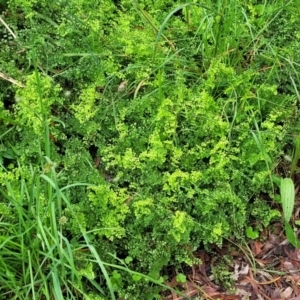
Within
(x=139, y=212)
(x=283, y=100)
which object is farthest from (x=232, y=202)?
(x=283, y=100)

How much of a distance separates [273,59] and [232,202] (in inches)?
33.2

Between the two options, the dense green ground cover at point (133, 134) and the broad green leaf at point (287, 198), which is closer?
the dense green ground cover at point (133, 134)

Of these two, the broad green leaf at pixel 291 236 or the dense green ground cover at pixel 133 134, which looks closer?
the dense green ground cover at pixel 133 134

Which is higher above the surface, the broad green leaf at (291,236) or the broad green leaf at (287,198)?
the broad green leaf at (287,198)

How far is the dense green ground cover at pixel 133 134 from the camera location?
8.22 feet

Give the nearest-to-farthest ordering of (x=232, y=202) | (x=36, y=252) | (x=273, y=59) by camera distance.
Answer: (x=36, y=252) < (x=232, y=202) < (x=273, y=59)

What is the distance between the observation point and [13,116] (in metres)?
2.86

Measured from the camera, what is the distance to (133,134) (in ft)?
9.01

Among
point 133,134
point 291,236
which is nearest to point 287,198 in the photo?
point 291,236

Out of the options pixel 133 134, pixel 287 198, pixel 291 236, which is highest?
pixel 133 134

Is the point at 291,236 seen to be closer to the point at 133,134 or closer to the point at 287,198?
the point at 287,198

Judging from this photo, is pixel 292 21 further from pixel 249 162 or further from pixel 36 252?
pixel 36 252

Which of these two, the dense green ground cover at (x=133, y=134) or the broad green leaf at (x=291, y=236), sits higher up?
the dense green ground cover at (x=133, y=134)

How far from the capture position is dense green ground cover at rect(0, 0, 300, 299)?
8.22ft
